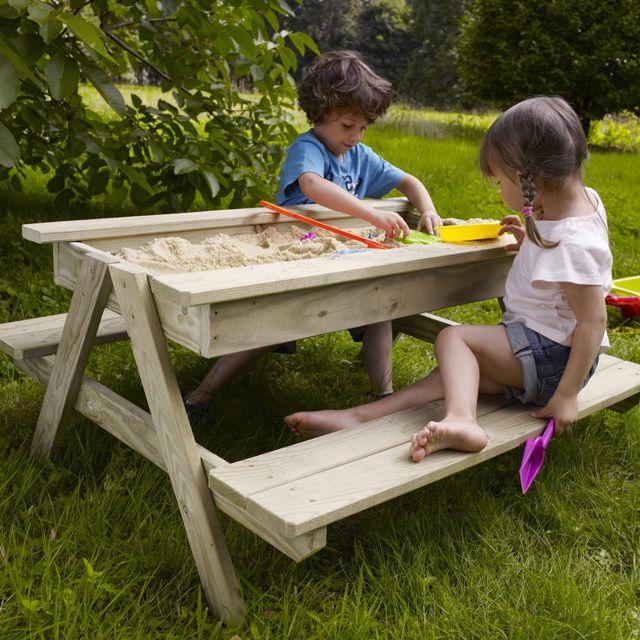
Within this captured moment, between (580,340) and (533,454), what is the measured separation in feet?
1.03

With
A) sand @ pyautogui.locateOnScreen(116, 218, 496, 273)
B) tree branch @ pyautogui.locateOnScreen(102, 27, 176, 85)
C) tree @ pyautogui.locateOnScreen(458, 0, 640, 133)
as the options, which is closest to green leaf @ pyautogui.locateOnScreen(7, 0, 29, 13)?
sand @ pyautogui.locateOnScreen(116, 218, 496, 273)

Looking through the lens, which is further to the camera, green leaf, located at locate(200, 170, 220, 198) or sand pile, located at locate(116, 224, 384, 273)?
green leaf, located at locate(200, 170, 220, 198)

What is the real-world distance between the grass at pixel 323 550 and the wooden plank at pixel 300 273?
2.18 feet

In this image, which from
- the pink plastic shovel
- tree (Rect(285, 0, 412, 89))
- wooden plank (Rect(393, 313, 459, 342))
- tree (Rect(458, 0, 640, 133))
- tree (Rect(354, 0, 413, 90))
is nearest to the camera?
the pink plastic shovel

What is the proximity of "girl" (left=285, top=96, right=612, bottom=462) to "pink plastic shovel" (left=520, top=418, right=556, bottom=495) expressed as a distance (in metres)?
0.05

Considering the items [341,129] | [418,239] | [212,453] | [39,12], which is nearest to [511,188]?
[418,239]

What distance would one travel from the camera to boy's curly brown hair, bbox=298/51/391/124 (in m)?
2.65

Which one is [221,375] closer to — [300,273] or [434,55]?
[300,273]

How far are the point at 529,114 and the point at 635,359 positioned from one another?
1656mm

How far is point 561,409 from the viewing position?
6.58 feet

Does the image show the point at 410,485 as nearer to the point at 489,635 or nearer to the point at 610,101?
the point at 489,635

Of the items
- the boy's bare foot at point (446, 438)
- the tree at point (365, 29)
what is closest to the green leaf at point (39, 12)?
the boy's bare foot at point (446, 438)

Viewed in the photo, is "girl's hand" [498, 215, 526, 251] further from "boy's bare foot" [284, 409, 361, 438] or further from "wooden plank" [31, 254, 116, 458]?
"wooden plank" [31, 254, 116, 458]

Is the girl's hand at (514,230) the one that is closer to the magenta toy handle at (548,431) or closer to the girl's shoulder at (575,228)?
the girl's shoulder at (575,228)
